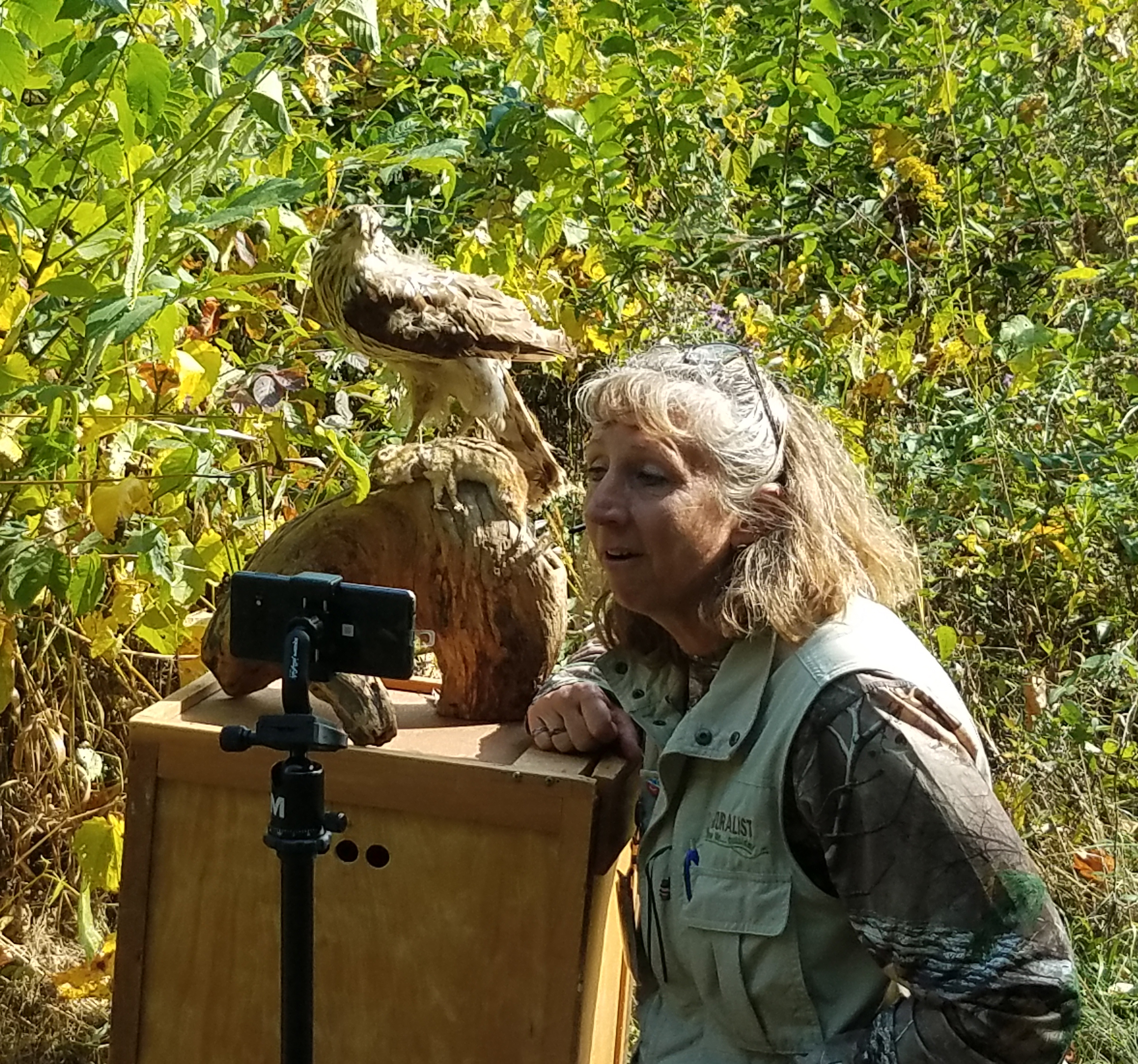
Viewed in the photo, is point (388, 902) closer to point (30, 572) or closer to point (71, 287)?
point (30, 572)

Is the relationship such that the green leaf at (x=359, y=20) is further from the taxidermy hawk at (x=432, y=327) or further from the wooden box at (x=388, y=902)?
the wooden box at (x=388, y=902)

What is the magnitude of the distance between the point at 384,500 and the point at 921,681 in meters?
0.83

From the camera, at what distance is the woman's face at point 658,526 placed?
1513mm

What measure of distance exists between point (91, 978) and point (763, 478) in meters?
1.76

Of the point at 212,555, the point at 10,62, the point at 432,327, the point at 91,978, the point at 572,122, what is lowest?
the point at 91,978

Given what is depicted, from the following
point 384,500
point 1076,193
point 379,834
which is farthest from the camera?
point 1076,193

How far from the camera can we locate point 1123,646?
2.99m

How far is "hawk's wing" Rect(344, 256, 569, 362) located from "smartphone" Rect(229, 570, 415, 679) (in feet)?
2.21

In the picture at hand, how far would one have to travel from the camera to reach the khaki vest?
4.61 feet

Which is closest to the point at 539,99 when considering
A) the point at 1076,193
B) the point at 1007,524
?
the point at 1007,524

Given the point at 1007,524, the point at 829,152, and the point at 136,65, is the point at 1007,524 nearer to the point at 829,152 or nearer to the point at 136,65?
the point at 829,152

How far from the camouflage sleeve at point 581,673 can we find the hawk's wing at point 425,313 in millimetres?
467

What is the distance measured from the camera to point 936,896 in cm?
128

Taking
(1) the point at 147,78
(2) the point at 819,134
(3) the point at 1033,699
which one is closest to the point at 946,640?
(3) the point at 1033,699
